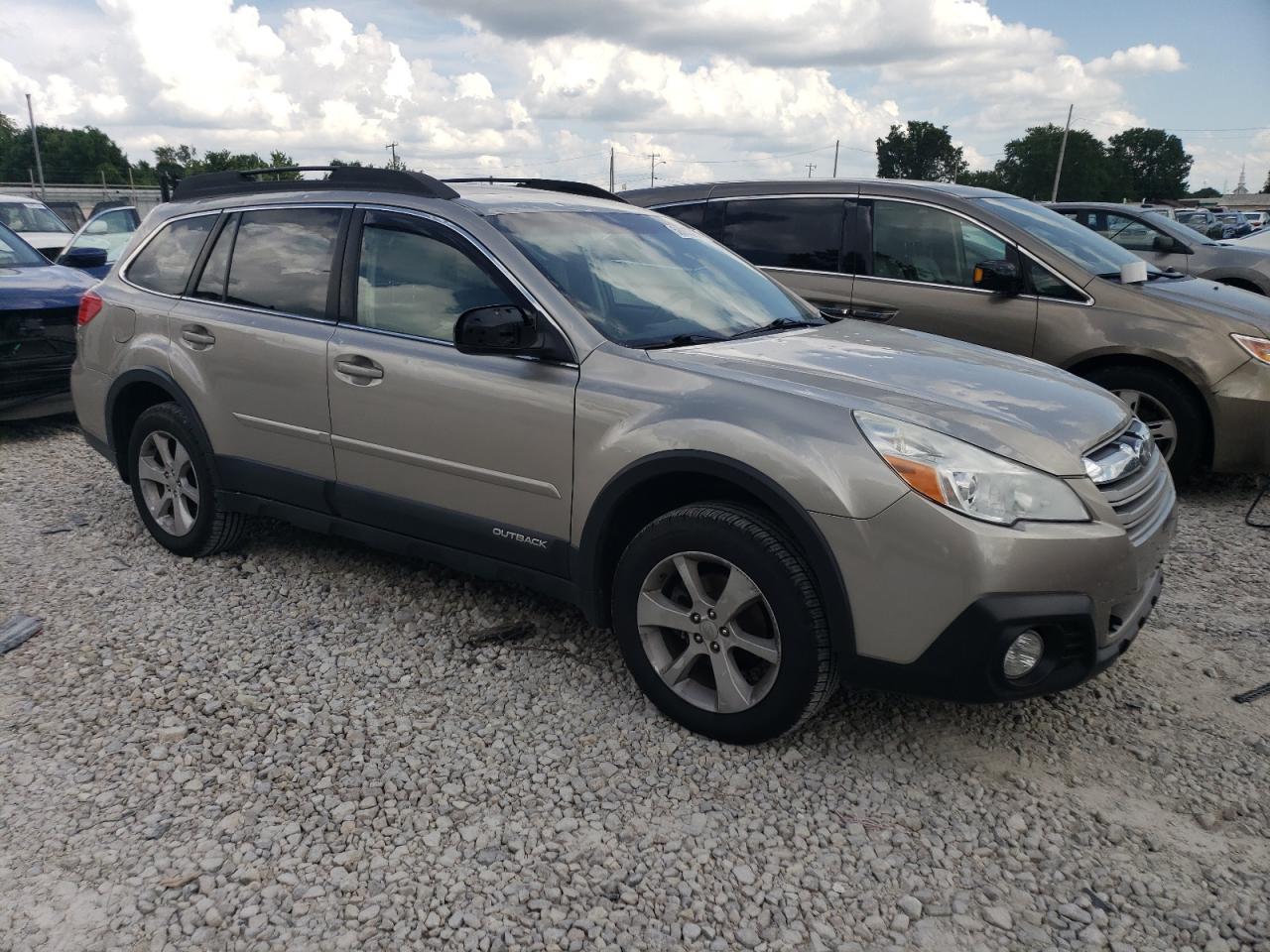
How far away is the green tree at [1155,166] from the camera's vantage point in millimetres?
111500

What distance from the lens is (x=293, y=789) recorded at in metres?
3.02

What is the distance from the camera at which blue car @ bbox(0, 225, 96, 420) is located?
7184mm

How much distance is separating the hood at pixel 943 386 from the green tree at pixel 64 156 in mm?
92490

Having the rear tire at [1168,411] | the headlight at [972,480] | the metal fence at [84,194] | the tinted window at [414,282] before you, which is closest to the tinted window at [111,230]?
the tinted window at [414,282]

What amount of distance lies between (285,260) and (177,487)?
1.32 meters

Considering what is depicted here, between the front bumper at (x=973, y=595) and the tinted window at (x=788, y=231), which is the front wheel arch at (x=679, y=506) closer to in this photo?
the front bumper at (x=973, y=595)

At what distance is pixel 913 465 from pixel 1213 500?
408 cm

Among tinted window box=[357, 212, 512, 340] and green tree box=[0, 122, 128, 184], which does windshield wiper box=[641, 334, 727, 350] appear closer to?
tinted window box=[357, 212, 512, 340]

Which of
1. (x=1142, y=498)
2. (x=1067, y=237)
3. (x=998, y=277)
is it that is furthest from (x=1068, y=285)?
(x=1142, y=498)

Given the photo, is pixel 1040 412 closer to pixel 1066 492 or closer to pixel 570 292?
pixel 1066 492

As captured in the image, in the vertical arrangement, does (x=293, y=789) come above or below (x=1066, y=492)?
below

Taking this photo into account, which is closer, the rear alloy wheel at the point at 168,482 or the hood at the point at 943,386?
the hood at the point at 943,386

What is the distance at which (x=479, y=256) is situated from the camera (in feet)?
12.0

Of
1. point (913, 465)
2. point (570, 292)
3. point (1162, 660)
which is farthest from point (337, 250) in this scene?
point (1162, 660)
